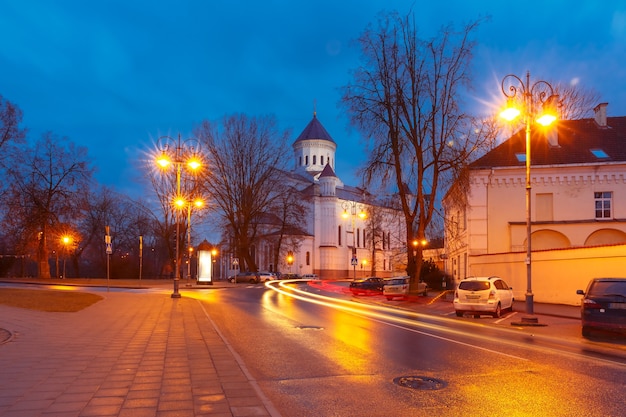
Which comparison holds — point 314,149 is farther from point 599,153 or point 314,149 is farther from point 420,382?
point 420,382

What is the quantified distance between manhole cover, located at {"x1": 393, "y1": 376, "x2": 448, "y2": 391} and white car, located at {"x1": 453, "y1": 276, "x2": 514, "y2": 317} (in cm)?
1340

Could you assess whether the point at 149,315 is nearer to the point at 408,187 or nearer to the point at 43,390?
the point at 43,390

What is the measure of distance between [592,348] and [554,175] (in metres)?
24.4

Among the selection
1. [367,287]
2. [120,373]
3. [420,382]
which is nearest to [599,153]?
[367,287]

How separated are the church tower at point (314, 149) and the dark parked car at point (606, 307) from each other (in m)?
85.6

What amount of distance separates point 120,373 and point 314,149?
94.3 m

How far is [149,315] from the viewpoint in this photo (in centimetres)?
1884

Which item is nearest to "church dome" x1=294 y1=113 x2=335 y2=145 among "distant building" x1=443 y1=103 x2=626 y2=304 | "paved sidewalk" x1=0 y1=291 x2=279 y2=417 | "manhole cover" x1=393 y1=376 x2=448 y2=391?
"distant building" x1=443 y1=103 x2=626 y2=304

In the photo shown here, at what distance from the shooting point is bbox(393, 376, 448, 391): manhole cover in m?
7.93

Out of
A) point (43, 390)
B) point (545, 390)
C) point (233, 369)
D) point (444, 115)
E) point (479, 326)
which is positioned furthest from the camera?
point (444, 115)

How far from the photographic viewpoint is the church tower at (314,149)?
101 metres

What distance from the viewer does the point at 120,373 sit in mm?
8422

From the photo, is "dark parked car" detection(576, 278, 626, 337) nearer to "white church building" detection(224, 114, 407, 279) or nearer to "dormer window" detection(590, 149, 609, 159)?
"dormer window" detection(590, 149, 609, 159)

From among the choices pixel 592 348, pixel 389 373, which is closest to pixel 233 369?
pixel 389 373
